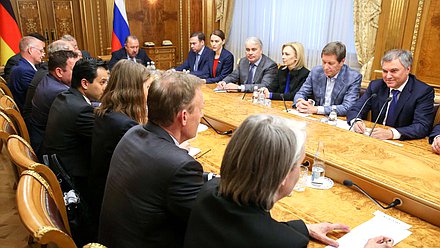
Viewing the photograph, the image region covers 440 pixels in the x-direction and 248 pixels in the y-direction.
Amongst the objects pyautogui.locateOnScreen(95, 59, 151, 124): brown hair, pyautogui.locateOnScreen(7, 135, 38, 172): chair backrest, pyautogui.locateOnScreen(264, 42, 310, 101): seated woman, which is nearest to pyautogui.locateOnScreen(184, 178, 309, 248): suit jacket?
pyautogui.locateOnScreen(7, 135, 38, 172): chair backrest

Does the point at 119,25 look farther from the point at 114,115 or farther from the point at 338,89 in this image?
the point at 114,115

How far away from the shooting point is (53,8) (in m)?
6.20

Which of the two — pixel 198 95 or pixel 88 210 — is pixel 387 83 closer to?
pixel 198 95

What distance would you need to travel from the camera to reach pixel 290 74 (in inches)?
146

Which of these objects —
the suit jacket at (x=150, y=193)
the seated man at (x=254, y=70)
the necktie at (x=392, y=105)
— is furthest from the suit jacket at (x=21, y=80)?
the necktie at (x=392, y=105)

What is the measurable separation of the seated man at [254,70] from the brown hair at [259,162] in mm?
2814

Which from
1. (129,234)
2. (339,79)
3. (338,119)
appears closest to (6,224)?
(129,234)

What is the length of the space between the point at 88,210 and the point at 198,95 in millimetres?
960

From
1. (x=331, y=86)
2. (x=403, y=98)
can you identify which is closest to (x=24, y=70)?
(x=331, y=86)

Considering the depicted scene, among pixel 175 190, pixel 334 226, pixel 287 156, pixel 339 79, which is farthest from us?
pixel 339 79

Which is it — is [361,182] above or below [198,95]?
below

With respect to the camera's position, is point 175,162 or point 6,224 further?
point 6,224

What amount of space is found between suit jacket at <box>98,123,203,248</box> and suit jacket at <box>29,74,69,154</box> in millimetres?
1434

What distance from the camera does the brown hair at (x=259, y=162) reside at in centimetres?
91
